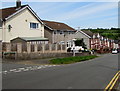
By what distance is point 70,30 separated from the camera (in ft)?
168

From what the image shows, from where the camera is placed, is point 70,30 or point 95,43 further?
point 95,43

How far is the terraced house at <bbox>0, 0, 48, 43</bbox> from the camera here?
3309 cm

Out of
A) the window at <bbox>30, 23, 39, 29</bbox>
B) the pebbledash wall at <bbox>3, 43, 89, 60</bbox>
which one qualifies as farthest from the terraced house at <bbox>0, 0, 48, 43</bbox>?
the pebbledash wall at <bbox>3, 43, 89, 60</bbox>

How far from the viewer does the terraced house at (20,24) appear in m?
33.1

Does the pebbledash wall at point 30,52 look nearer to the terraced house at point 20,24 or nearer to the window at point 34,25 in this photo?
the terraced house at point 20,24

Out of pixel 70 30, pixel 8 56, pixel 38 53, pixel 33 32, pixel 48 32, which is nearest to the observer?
pixel 8 56

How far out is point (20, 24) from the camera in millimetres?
35469

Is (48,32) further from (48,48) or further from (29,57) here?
(29,57)

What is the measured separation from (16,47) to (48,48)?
788 cm

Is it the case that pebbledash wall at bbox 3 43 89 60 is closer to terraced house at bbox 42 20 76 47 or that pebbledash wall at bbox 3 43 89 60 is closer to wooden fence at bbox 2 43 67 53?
wooden fence at bbox 2 43 67 53

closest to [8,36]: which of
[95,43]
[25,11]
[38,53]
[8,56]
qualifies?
[25,11]

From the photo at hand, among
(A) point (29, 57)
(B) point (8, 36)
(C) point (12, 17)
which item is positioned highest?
(C) point (12, 17)

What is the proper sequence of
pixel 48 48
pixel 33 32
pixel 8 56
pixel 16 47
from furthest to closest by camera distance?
pixel 33 32
pixel 48 48
pixel 16 47
pixel 8 56

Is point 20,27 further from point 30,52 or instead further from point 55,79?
point 55,79
